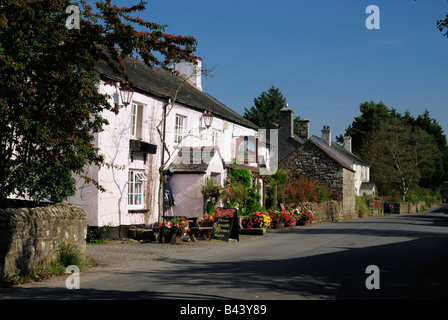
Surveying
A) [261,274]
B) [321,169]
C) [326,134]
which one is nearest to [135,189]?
[261,274]

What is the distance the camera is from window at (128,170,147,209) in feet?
63.6

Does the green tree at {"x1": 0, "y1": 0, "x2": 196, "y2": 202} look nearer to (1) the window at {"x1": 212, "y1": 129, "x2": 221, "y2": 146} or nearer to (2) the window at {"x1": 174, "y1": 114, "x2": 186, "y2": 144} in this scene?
(2) the window at {"x1": 174, "y1": 114, "x2": 186, "y2": 144}

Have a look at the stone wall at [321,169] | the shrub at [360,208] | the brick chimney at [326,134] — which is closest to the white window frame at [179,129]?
the stone wall at [321,169]

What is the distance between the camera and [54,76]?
31.3 ft

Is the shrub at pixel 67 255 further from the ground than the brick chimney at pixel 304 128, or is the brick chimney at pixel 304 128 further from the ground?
the brick chimney at pixel 304 128

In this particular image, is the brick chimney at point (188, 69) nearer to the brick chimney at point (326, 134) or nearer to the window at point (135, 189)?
the window at point (135, 189)

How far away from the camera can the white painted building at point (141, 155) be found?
1759cm

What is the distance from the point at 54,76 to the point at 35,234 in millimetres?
3145

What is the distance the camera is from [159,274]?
991 centimetres

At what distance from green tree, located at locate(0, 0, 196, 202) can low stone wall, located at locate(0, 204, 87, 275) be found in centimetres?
49

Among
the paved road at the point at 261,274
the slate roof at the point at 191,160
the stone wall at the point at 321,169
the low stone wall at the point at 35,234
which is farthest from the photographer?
the stone wall at the point at 321,169
